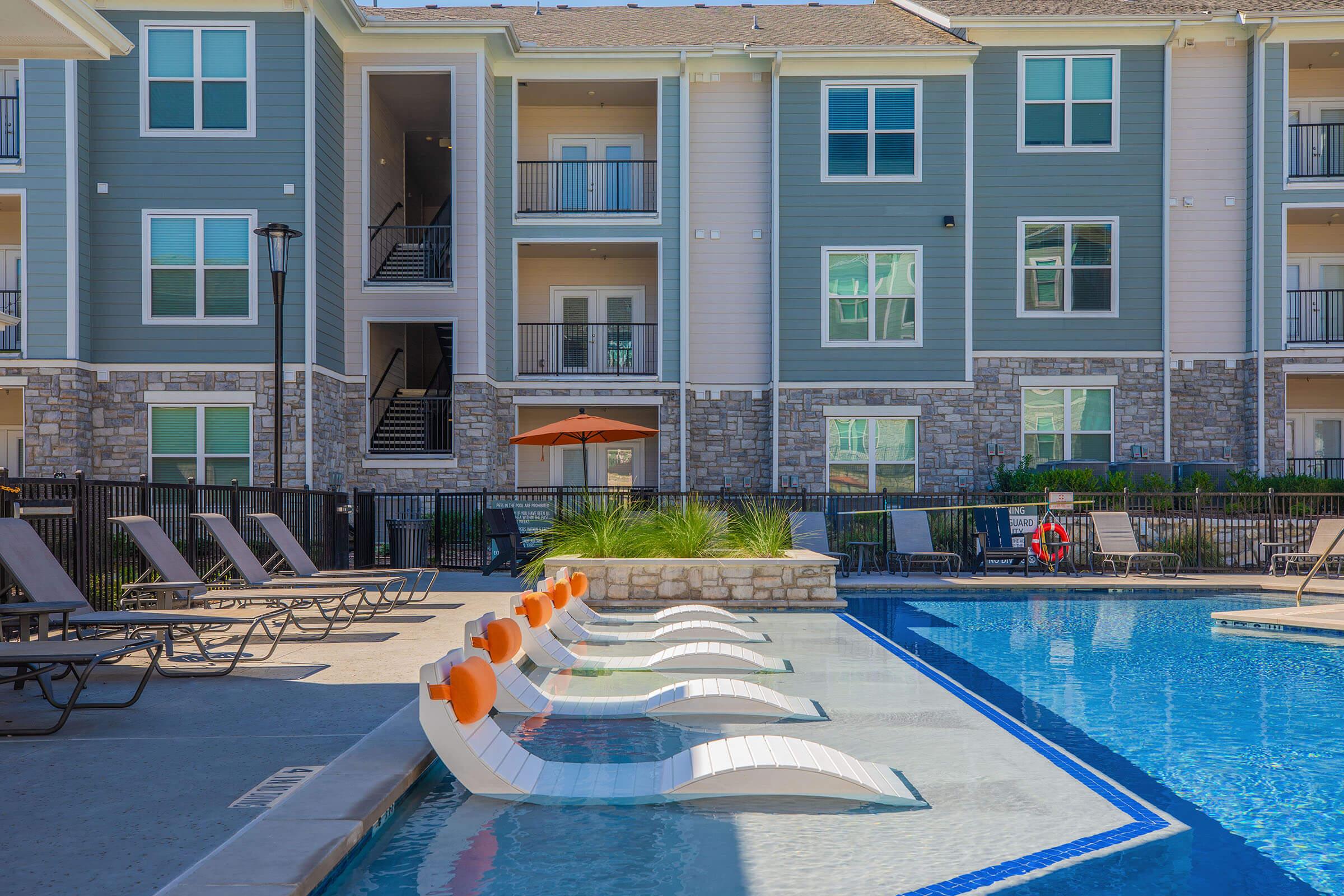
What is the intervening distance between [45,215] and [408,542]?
8197mm

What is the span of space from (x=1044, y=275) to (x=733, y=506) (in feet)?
30.1

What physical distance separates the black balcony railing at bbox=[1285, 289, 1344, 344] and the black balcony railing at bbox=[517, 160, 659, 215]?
12.7m

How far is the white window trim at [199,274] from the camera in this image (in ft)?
59.6

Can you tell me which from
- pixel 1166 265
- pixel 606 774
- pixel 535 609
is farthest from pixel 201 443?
pixel 1166 265

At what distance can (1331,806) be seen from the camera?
4.80 m

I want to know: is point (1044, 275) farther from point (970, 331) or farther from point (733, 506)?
point (733, 506)

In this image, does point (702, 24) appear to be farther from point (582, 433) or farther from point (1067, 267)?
point (582, 433)

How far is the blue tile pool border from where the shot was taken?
374 cm

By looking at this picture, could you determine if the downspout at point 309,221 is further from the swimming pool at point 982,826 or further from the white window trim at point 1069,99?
the white window trim at point 1069,99

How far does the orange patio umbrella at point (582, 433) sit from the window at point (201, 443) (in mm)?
4908

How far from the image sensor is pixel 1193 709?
22.5 feet

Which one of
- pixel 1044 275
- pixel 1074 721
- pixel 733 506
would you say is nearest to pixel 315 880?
pixel 1074 721

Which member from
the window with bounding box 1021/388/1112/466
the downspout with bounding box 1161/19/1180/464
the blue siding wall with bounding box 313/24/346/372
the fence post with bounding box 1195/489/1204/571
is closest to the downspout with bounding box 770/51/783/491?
the window with bounding box 1021/388/1112/466

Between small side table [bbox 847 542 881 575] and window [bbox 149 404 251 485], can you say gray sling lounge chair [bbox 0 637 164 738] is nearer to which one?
small side table [bbox 847 542 881 575]
